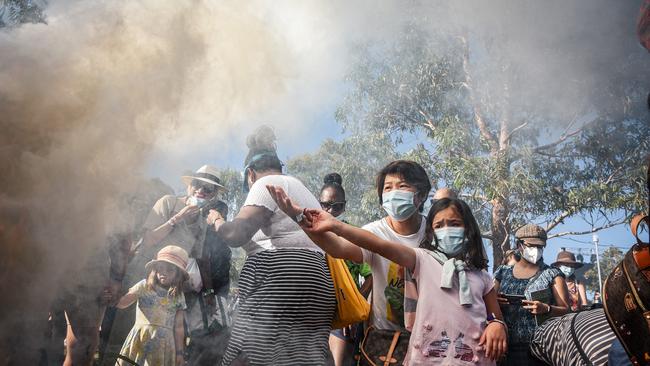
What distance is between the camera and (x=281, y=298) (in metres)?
2.38

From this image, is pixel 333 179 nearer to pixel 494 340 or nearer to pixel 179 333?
pixel 179 333

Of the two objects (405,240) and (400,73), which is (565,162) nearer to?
(400,73)

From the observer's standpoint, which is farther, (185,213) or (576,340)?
(185,213)

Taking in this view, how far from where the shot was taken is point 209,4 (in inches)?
103

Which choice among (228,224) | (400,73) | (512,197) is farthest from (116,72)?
(512,197)

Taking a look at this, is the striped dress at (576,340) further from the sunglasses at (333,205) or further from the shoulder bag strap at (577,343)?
the sunglasses at (333,205)

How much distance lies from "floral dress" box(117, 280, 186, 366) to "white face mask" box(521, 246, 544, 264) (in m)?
3.03

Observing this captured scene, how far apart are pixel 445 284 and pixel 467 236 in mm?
370

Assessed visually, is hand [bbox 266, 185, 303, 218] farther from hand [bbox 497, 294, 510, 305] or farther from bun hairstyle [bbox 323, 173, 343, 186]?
bun hairstyle [bbox 323, 173, 343, 186]

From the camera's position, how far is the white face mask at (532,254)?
449cm

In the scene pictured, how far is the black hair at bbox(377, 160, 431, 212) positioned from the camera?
279 centimetres

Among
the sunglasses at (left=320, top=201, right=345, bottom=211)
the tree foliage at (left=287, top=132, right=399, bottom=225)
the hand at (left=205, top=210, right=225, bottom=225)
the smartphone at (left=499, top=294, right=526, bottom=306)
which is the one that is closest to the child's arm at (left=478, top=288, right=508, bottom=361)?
the smartphone at (left=499, top=294, right=526, bottom=306)

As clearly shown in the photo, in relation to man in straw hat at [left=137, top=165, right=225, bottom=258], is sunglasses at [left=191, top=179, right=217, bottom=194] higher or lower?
higher

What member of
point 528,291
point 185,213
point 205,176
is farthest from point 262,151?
point 528,291
